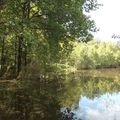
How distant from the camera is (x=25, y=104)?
19.0 metres

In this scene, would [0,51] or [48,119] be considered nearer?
[48,119]

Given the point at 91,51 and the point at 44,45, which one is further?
the point at 91,51

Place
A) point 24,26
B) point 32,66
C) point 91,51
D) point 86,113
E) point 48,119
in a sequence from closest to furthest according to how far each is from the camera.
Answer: point 48,119 → point 86,113 → point 24,26 → point 32,66 → point 91,51

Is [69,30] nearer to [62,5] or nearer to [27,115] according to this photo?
[62,5]

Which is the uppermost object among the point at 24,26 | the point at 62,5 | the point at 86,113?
the point at 62,5

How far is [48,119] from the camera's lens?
15.2m

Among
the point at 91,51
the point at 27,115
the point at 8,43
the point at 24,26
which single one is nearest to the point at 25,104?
the point at 27,115

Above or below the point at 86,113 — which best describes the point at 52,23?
above

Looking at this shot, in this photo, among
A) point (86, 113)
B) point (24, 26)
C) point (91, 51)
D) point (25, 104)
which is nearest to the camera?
point (86, 113)

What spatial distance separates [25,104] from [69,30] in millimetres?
11356

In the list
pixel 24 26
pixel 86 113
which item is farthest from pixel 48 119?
pixel 24 26

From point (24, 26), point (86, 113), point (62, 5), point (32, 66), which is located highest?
point (62, 5)

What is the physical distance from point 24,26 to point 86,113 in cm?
1042

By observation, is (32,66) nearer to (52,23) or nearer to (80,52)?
(52,23)
